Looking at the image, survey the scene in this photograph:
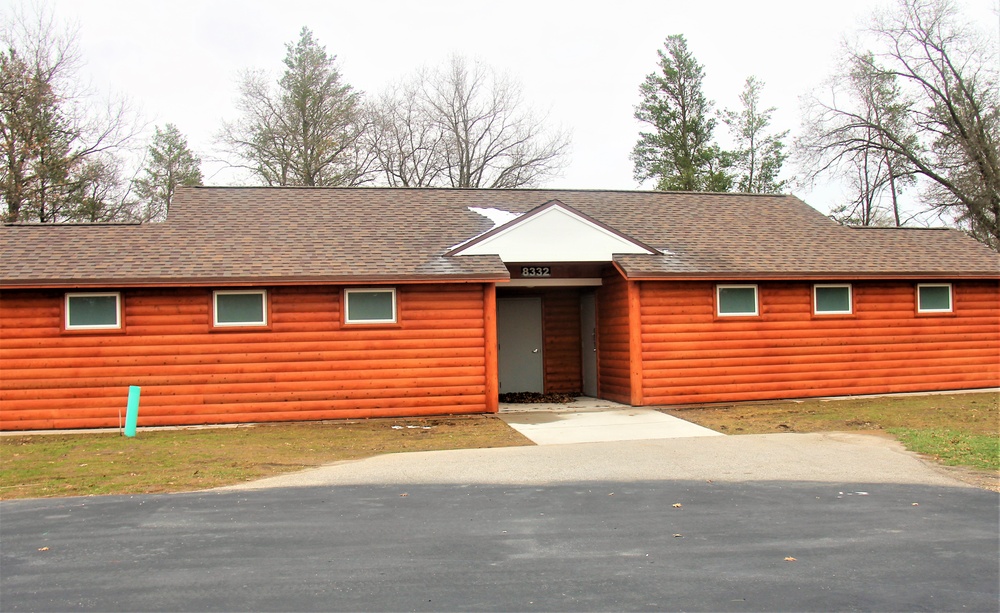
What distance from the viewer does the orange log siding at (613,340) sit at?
52.4ft

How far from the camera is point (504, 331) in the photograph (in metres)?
18.5

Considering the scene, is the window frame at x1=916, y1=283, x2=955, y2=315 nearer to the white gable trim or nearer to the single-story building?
the single-story building

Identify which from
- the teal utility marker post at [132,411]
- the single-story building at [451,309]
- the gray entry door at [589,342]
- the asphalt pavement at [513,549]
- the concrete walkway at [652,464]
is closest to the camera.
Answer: the asphalt pavement at [513,549]

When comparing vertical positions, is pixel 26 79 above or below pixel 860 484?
above

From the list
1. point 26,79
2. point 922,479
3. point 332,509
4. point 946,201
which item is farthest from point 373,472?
point 946,201

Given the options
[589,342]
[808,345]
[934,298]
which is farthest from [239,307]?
[934,298]

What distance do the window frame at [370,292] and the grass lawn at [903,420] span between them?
5.33 meters

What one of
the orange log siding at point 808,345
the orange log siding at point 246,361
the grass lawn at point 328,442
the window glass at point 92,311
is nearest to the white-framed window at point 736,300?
the orange log siding at point 808,345

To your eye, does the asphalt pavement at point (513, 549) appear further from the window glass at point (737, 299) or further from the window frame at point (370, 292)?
the window glass at point (737, 299)

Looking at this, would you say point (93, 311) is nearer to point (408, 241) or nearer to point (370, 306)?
point (370, 306)

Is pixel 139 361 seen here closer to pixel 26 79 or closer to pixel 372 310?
pixel 372 310

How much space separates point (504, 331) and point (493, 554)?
1271 cm

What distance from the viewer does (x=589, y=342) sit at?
18234mm

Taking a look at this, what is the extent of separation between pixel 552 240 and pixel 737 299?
3.95 m
